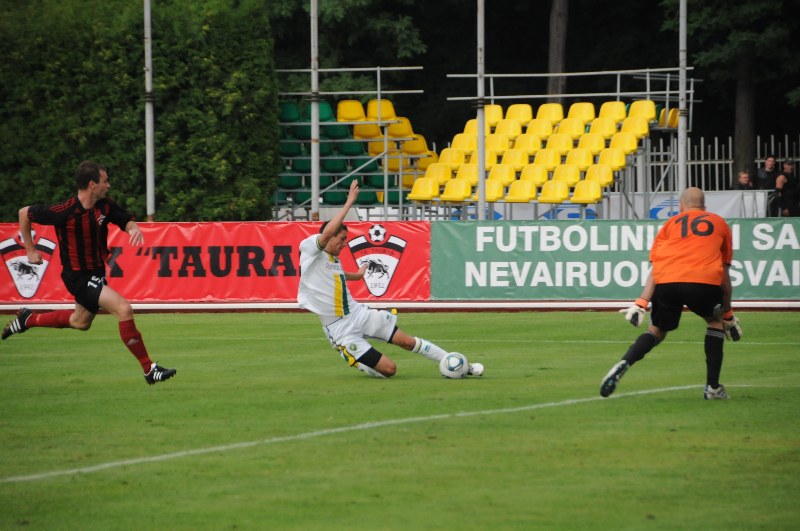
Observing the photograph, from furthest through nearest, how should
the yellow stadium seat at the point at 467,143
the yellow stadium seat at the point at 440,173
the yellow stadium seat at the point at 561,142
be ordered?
the yellow stadium seat at the point at 467,143
the yellow stadium seat at the point at 440,173
the yellow stadium seat at the point at 561,142

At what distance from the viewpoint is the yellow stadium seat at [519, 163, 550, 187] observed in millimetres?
31172

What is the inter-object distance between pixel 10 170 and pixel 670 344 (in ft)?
63.4

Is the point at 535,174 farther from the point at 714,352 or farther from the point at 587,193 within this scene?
the point at 714,352

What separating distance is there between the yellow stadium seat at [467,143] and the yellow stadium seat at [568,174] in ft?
11.0

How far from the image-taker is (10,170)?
107ft

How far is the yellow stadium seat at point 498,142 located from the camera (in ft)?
110

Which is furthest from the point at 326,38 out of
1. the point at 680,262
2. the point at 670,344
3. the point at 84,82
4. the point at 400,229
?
the point at 680,262

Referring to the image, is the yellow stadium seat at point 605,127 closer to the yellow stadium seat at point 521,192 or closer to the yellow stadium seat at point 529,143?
the yellow stadium seat at point 529,143

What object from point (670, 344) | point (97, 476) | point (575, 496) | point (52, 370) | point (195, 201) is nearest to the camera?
point (575, 496)

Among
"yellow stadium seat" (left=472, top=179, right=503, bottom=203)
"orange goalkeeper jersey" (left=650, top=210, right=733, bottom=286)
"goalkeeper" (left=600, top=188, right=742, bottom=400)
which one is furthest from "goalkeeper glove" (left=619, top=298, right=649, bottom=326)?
"yellow stadium seat" (left=472, top=179, right=503, bottom=203)

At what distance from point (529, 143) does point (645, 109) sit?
2870 millimetres

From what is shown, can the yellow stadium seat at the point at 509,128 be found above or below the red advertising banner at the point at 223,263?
above

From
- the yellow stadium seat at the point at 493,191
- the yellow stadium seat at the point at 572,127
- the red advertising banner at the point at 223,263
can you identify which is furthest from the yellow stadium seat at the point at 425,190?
the red advertising banner at the point at 223,263

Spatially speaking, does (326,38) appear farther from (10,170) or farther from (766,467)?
(766,467)
